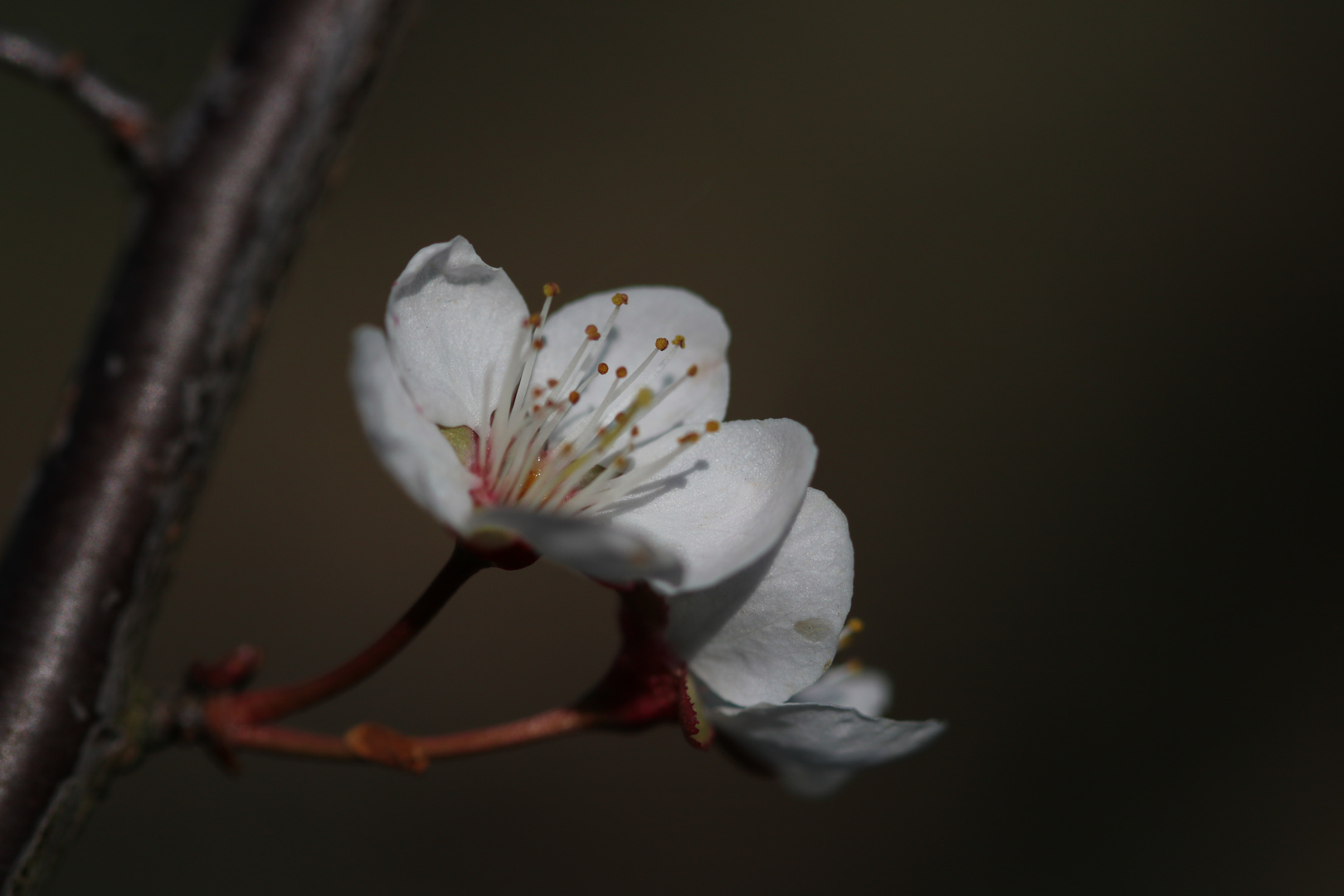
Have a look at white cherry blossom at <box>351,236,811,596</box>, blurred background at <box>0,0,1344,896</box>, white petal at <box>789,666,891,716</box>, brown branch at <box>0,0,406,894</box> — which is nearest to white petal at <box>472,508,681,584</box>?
white cherry blossom at <box>351,236,811,596</box>

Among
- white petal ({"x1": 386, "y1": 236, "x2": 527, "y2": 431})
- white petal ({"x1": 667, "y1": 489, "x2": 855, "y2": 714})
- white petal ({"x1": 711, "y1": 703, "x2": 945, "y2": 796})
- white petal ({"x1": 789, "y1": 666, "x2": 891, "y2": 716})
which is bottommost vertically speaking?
white petal ({"x1": 789, "y1": 666, "x2": 891, "y2": 716})

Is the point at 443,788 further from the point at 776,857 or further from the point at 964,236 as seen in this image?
the point at 964,236

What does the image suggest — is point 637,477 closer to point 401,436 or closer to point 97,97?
point 401,436

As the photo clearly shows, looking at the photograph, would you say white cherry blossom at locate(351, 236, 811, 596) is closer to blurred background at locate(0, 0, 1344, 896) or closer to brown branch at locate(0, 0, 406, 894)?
brown branch at locate(0, 0, 406, 894)

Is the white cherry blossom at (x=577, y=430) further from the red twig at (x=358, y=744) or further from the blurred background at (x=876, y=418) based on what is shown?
the blurred background at (x=876, y=418)

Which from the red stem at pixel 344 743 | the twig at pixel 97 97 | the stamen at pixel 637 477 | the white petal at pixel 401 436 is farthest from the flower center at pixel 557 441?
the twig at pixel 97 97

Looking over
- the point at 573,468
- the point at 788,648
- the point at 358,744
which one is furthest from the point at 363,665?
the point at 788,648
